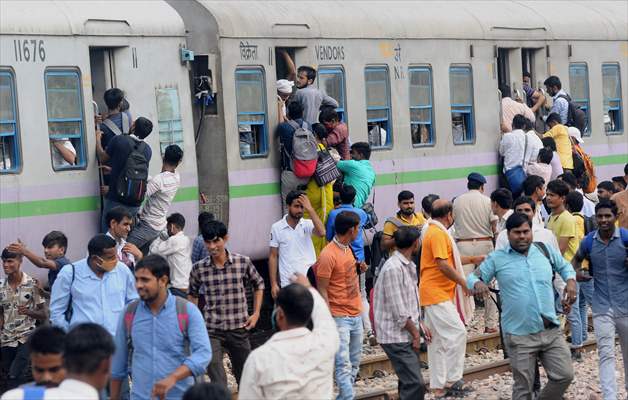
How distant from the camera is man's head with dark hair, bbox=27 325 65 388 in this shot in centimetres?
713

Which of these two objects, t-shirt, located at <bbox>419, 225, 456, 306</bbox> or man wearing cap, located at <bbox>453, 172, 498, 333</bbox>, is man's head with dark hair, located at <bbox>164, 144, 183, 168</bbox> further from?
man wearing cap, located at <bbox>453, 172, 498, 333</bbox>

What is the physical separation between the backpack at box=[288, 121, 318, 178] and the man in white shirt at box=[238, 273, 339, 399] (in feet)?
26.6

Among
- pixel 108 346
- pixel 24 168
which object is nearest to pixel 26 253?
pixel 24 168

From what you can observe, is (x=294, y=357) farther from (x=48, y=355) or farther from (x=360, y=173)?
(x=360, y=173)

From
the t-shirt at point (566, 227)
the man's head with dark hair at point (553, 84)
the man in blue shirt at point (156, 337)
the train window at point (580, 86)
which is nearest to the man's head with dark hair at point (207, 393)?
the man in blue shirt at point (156, 337)

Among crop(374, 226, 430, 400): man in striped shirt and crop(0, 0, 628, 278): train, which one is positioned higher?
crop(0, 0, 628, 278): train

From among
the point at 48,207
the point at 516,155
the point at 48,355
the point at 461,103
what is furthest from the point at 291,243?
the point at 516,155

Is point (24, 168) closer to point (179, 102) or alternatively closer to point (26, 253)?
point (26, 253)

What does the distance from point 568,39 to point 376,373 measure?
8.75 metres

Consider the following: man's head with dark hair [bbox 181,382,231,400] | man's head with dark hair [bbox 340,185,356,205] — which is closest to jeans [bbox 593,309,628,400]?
man's head with dark hair [bbox 340,185,356,205]

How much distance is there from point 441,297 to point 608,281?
54.5 inches

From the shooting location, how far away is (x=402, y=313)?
37.4 ft

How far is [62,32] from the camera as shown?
14.2 m

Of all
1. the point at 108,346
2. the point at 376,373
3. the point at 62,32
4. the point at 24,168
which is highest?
the point at 62,32
